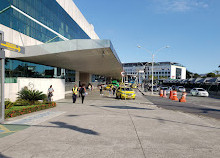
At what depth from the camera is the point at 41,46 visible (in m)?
14.3

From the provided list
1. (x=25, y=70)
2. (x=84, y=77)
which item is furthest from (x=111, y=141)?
(x=84, y=77)

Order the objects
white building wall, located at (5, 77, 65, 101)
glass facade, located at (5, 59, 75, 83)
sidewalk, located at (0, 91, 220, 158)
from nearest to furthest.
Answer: sidewalk, located at (0, 91, 220, 158)
white building wall, located at (5, 77, 65, 101)
glass facade, located at (5, 59, 75, 83)

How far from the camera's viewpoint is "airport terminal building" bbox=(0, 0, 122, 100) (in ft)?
45.6

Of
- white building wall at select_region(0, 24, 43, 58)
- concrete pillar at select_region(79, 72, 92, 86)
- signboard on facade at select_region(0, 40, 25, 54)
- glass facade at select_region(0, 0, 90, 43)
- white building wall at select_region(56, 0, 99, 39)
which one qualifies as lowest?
concrete pillar at select_region(79, 72, 92, 86)

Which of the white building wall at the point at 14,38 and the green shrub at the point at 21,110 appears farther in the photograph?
the white building wall at the point at 14,38

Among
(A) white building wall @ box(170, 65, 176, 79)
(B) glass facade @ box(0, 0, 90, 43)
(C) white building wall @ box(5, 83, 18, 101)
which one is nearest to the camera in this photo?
(C) white building wall @ box(5, 83, 18, 101)

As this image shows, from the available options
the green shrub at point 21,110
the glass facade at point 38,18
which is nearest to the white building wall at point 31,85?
the green shrub at point 21,110

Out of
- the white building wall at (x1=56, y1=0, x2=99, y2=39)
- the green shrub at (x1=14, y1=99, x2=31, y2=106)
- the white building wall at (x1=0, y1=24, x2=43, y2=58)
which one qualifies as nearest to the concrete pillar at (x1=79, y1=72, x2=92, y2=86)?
the white building wall at (x1=56, y1=0, x2=99, y2=39)

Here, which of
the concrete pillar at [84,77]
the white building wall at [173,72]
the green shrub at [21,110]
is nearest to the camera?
the green shrub at [21,110]

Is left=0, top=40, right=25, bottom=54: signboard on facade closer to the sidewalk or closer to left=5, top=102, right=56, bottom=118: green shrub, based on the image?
left=5, top=102, right=56, bottom=118: green shrub

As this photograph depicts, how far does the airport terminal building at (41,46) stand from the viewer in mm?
13906

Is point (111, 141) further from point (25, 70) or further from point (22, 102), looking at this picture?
point (25, 70)

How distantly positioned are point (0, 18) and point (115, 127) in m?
14.7

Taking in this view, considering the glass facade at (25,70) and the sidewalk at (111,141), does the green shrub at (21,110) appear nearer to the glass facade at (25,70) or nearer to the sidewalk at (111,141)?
the sidewalk at (111,141)
